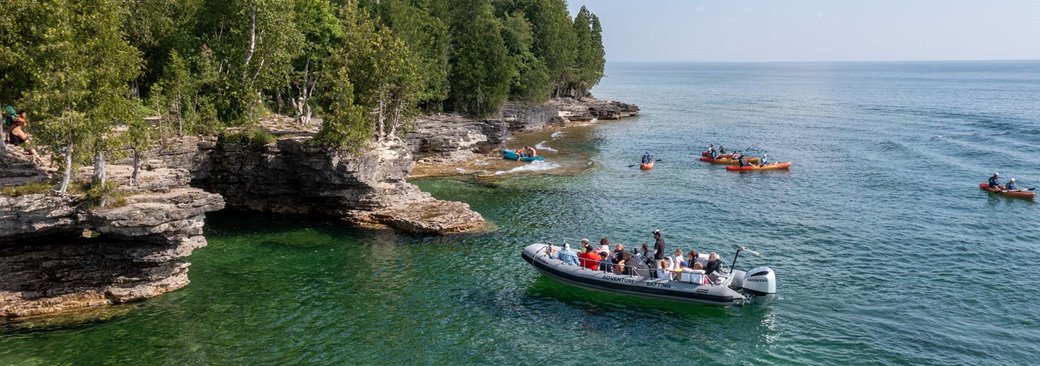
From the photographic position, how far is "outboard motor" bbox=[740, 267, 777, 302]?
2712 centimetres

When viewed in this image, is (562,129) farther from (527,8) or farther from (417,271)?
(417,271)

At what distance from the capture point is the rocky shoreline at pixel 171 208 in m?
24.4

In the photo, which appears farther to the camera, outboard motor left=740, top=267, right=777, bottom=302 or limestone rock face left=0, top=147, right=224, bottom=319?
outboard motor left=740, top=267, right=777, bottom=302

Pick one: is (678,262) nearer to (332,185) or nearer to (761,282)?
(761,282)

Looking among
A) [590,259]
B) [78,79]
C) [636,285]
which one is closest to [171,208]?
[78,79]

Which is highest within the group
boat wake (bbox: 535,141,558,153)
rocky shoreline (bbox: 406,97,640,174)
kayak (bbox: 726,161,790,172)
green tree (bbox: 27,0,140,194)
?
green tree (bbox: 27,0,140,194)

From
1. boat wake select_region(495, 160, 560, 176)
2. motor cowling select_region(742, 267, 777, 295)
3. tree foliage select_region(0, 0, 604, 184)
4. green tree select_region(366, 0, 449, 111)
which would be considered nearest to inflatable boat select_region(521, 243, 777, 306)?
motor cowling select_region(742, 267, 777, 295)

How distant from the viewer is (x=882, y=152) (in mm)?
66062

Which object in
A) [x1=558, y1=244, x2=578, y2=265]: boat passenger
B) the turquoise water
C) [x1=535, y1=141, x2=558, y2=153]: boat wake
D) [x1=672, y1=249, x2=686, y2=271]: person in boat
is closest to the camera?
the turquoise water

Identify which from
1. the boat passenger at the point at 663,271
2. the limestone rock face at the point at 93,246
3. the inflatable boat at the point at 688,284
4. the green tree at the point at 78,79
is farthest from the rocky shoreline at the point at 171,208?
the boat passenger at the point at 663,271

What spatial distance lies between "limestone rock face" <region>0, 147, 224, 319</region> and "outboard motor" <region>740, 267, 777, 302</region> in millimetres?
23358

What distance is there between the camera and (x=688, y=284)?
27.5m

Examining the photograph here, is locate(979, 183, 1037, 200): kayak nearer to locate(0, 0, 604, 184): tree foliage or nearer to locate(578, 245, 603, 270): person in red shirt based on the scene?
locate(578, 245, 603, 270): person in red shirt

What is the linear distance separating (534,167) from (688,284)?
104ft
